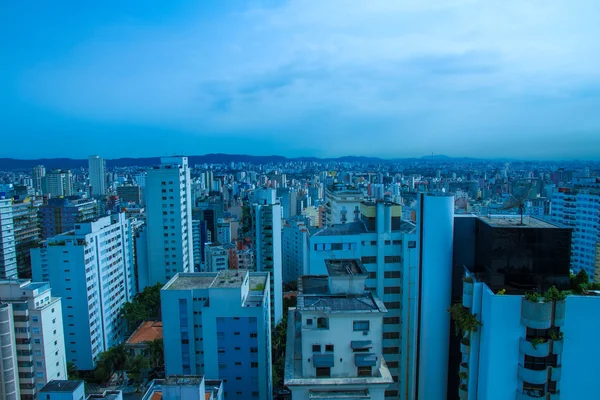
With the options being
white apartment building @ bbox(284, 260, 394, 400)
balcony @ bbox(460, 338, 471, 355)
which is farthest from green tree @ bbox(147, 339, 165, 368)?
balcony @ bbox(460, 338, 471, 355)

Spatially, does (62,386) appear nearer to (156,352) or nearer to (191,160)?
(156,352)

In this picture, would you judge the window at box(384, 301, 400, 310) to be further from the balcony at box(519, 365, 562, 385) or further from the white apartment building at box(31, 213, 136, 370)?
the white apartment building at box(31, 213, 136, 370)

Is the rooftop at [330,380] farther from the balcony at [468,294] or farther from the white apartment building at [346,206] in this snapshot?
the white apartment building at [346,206]

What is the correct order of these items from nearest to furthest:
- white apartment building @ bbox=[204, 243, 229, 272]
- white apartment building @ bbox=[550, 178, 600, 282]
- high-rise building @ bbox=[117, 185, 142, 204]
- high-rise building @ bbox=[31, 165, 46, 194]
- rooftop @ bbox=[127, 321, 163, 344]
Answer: rooftop @ bbox=[127, 321, 163, 344] → white apartment building @ bbox=[550, 178, 600, 282] → white apartment building @ bbox=[204, 243, 229, 272] → high-rise building @ bbox=[117, 185, 142, 204] → high-rise building @ bbox=[31, 165, 46, 194]

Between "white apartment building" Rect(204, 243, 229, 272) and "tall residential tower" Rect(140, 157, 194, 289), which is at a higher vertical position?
"tall residential tower" Rect(140, 157, 194, 289)

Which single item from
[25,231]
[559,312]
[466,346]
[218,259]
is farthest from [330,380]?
Result: [25,231]

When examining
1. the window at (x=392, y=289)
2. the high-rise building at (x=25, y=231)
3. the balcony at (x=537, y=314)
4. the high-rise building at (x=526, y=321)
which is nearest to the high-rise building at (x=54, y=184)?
the high-rise building at (x=25, y=231)
